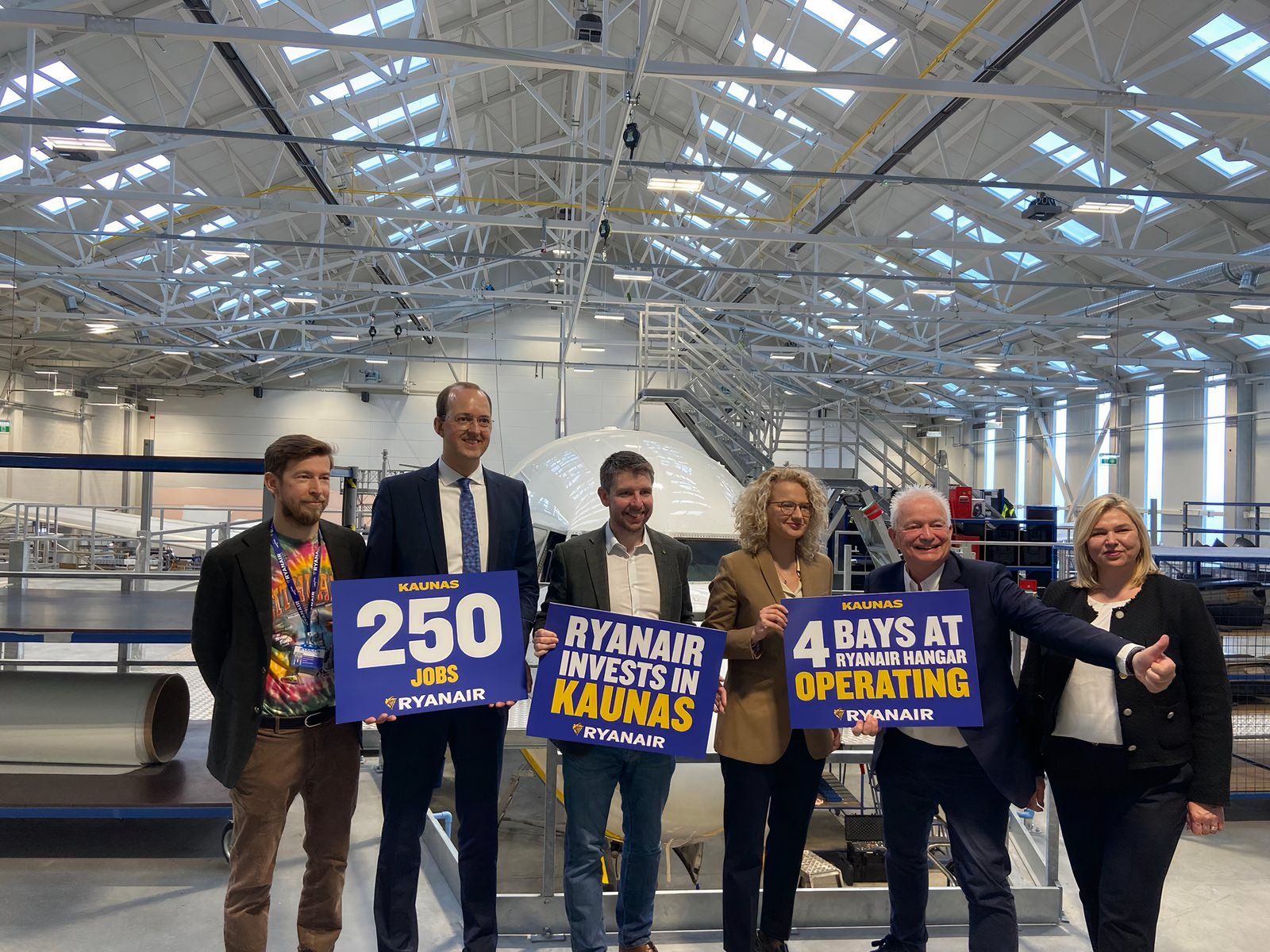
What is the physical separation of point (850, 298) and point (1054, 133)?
1247 centimetres

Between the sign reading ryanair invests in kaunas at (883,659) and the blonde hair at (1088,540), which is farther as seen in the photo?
the sign reading ryanair invests in kaunas at (883,659)

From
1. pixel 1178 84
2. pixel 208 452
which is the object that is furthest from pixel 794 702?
pixel 208 452

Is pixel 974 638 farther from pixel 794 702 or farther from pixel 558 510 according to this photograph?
pixel 558 510

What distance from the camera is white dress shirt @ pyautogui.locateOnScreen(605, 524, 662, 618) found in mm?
3559

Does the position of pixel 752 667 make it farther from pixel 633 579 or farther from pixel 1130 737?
pixel 1130 737

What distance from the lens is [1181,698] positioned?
2.96 m

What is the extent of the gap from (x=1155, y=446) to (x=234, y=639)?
31.8 m

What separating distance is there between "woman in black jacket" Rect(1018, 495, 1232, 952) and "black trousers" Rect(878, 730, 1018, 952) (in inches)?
9.9

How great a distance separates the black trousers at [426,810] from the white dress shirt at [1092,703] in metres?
2.02

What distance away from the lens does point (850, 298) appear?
2797 cm

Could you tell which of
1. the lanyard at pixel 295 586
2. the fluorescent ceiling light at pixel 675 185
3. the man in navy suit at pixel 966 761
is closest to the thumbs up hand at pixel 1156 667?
the man in navy suit at pixel 966 761

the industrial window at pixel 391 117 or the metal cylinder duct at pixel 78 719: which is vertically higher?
the industrial window at pixel 391 117

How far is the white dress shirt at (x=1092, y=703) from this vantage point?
9.95 ft

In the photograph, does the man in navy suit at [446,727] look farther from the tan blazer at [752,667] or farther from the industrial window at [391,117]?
the industrial window at [391,117]
